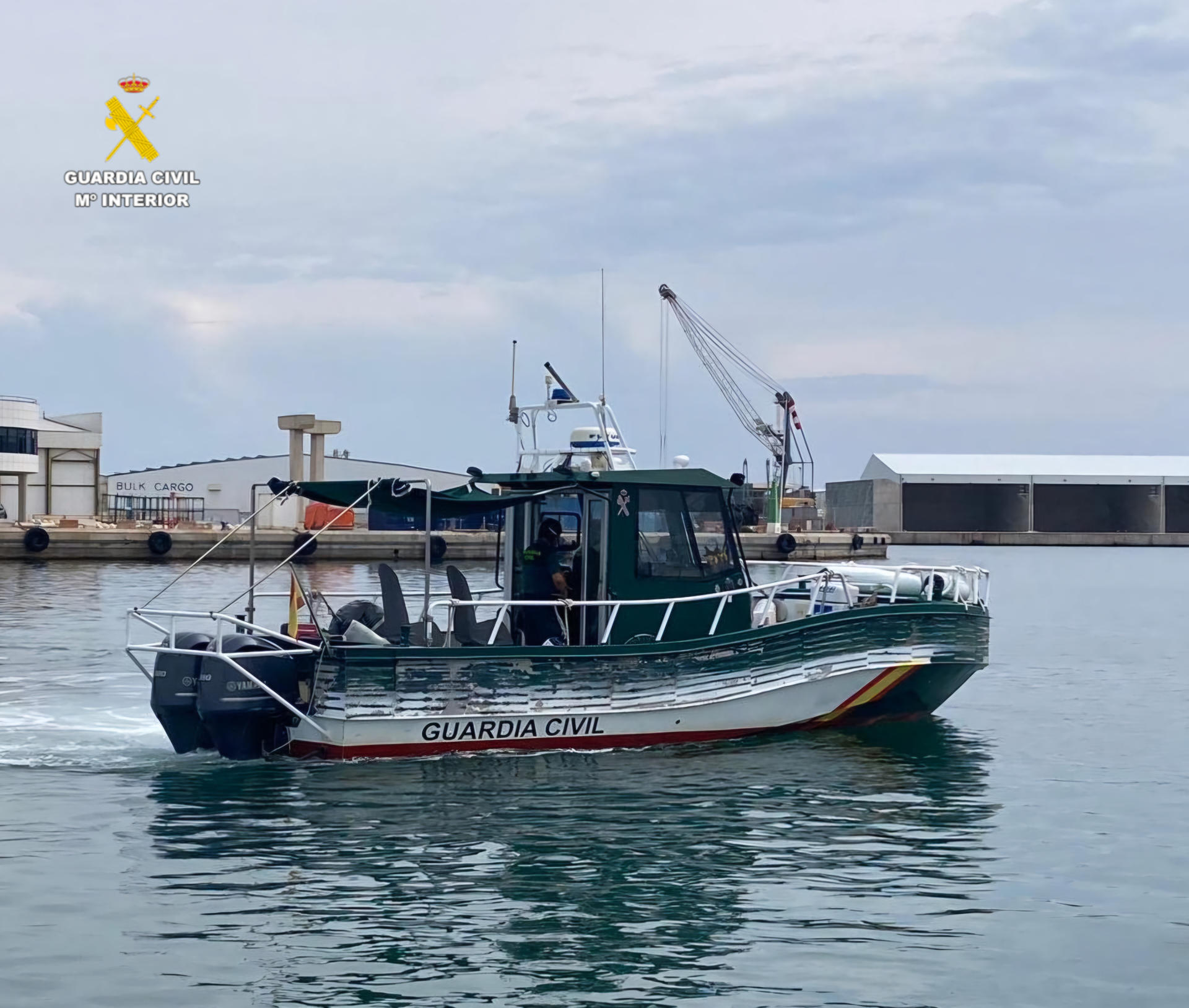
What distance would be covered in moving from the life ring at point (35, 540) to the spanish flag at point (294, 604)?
47.2 meters

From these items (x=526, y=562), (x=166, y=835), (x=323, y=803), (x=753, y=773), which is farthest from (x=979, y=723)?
(x=166, y=835)

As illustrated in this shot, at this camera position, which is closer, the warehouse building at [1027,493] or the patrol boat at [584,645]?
the patrol boat at [584,645]

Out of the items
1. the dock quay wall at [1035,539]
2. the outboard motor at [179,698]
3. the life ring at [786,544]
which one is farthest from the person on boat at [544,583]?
the dock quay wall at [1035,539]

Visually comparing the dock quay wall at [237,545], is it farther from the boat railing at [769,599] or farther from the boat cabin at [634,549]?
the boat cabin at [634,549]

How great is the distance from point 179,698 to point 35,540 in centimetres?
4800

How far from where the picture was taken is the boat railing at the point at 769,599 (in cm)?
1349

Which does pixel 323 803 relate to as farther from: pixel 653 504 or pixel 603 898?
pixel 653 504

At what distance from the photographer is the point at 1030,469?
95312 millimetres

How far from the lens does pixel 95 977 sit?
318 inches

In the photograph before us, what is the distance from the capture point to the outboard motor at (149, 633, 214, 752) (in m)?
12.6

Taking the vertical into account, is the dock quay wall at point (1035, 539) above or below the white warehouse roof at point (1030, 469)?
below

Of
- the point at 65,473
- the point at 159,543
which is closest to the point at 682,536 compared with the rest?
the point at 159,543

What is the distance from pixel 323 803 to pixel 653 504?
14.5 feet

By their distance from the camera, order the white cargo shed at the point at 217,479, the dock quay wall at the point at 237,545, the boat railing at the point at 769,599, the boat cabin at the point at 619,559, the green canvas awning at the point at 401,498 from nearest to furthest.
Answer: the green canvas awning at the point at 401,498 < the boat railing at the point at 769,599 < the boat cabin at the point at 619,559 < the dock quay wall at the point at 237,545 < the white cargo shed at the point at 217,479
